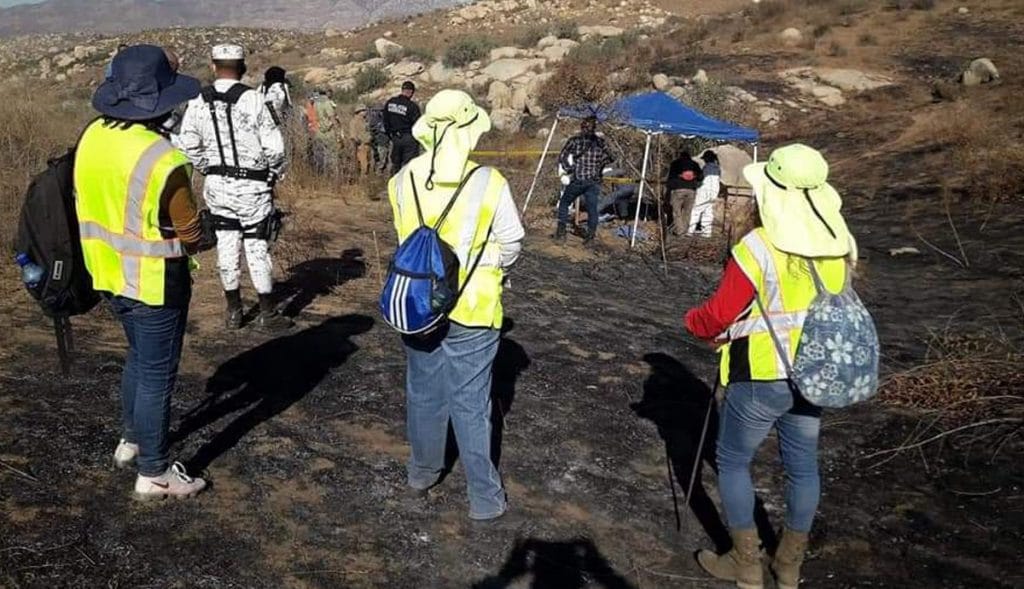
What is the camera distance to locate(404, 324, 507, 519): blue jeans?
3.55 m

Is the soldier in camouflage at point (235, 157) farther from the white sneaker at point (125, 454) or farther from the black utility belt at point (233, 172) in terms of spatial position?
the white sneaker at point (125, 454)

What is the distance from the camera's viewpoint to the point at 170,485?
12.1 ft

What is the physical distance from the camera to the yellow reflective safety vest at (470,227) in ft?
11.1

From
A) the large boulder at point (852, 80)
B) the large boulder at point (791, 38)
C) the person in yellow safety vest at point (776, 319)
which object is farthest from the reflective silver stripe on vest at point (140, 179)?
the large boulder at point (791, 38)

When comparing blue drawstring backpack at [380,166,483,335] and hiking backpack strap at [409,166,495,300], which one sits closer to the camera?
blue drawstring backpack at [380,166,483,335]

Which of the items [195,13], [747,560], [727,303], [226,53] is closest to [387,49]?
[226,53]

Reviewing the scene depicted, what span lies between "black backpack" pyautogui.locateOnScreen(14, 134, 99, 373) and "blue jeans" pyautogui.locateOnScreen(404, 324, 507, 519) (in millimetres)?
1369

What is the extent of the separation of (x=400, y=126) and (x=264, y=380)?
778cm

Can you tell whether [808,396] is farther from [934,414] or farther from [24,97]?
[24,97]

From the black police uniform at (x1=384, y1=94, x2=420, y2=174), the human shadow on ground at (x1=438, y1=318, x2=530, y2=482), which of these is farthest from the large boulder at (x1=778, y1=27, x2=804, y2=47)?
the human shadow on ground at (x1=438, y1=318, x2=530, y2=482)

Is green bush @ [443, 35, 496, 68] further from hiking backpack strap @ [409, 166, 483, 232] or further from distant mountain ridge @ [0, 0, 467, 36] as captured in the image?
distant mountain ridge @ [0, 0, 467, 36]

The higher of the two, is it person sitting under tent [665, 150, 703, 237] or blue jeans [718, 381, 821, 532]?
blue jeans [718, 381, 821, 532]

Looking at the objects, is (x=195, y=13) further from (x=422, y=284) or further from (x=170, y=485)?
(x=422, y=284)

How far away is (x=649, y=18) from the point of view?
3900 cm
